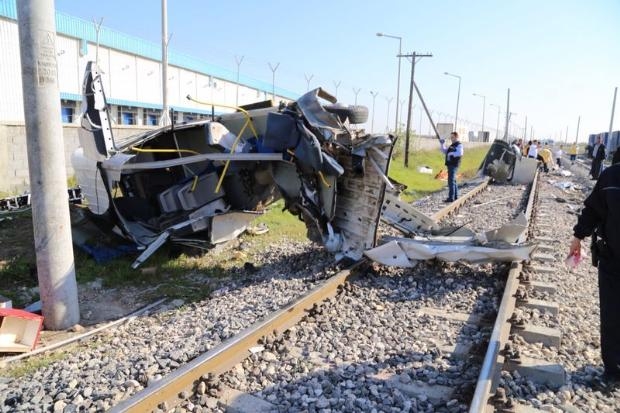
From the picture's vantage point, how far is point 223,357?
3.53 metres

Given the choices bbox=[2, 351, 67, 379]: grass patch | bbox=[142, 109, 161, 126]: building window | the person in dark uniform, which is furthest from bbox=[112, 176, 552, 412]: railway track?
bbox=[142, 109, 161, 126]: building window

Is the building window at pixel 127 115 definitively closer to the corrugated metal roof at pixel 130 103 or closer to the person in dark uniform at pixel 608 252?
the corrugated metal roof at pixel 130 103

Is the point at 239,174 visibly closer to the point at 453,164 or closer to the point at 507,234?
the point at 507,234

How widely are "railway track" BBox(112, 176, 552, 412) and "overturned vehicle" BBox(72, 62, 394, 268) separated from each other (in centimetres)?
121

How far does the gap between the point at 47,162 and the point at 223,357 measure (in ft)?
7.92

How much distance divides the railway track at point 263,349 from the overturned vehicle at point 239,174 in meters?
1.21

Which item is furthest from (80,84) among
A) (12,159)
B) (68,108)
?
(12,159)

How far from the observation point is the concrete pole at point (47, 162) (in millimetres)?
4211

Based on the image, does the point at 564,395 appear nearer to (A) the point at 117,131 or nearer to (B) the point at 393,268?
(B) the point at 393,268

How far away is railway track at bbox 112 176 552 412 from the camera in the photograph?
2.97 m

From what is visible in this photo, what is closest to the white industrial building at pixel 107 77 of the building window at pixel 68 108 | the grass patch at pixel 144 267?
the building window at pixel 68 108

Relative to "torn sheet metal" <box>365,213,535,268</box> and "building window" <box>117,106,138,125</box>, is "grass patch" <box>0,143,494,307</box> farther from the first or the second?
"building window" <box>117,106,138,125</box>

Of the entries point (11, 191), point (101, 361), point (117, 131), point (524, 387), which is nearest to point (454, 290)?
point (524, 387)

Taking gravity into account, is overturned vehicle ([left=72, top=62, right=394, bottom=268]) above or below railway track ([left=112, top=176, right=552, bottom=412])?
above
